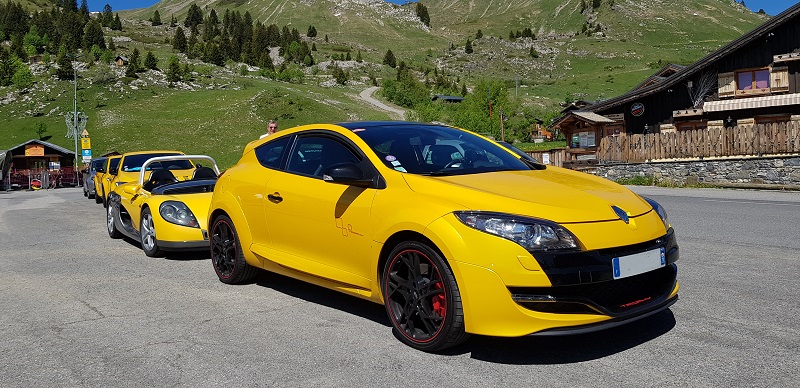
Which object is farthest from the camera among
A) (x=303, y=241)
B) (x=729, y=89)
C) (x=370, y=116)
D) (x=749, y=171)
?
(x=370, y=116)

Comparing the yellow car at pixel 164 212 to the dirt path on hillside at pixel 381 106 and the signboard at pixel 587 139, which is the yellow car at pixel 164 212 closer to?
the signboard at pixel 587 139

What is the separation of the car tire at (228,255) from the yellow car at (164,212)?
152cm

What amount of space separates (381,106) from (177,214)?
97.1 metres

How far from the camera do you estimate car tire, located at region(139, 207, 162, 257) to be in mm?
8438

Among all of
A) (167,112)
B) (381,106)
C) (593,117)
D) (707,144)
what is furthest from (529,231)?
(381,106)

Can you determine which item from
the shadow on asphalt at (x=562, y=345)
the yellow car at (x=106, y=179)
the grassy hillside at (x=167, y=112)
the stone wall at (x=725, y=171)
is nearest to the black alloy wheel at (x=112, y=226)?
the shadow on asphalt at (x=562, y=345)

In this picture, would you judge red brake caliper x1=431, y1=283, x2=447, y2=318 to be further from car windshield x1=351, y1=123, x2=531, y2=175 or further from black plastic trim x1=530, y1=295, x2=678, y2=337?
car windshield x1=351, y1=123, x2=531, y2=175

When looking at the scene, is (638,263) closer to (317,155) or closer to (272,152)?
(317,155)

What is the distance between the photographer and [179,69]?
11519 centimetres

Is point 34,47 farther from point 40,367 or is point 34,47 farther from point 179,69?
point 40,367

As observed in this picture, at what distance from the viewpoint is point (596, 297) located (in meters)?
3.76

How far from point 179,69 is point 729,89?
10178 cm

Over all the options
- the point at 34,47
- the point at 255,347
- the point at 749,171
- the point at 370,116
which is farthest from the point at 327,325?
the point at 34,47

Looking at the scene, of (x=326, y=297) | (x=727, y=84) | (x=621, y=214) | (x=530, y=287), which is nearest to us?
(x=530, y=287)
